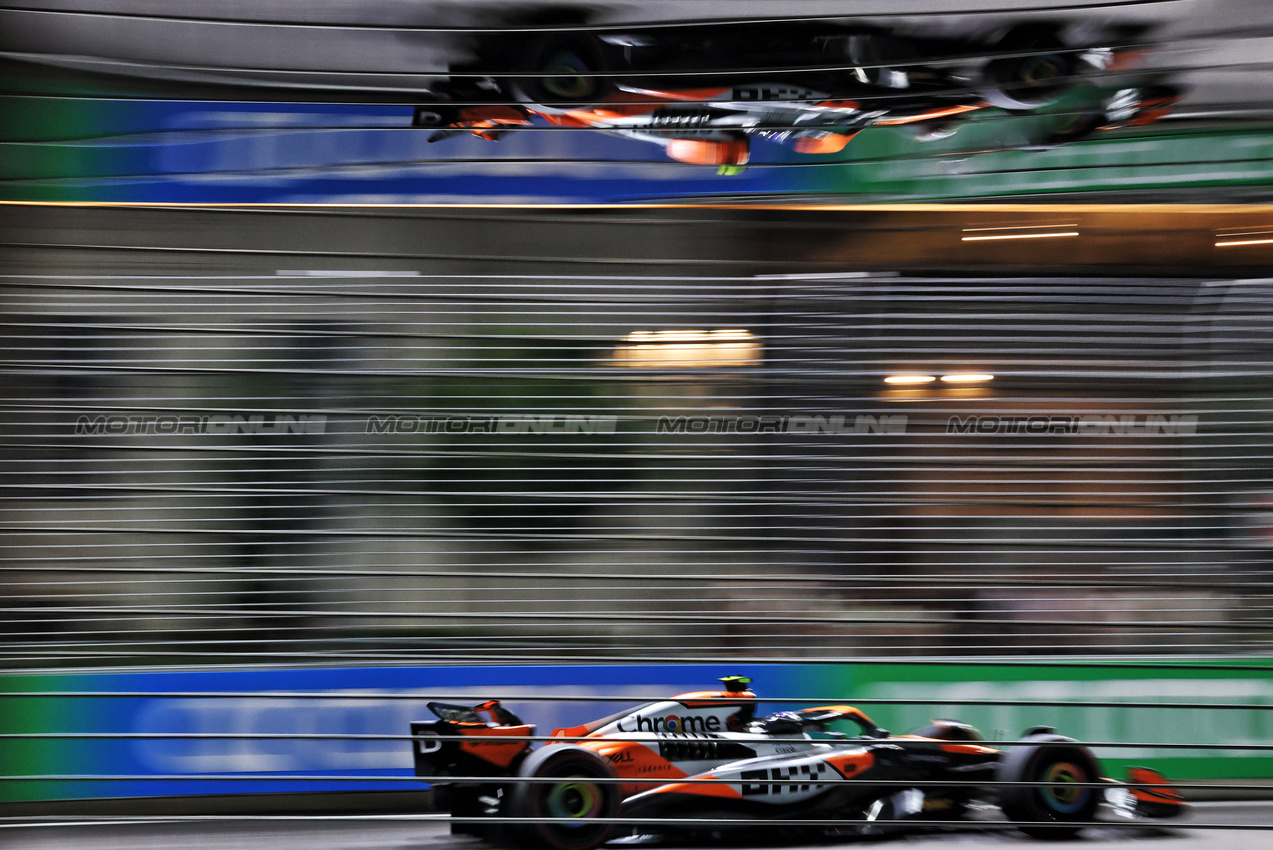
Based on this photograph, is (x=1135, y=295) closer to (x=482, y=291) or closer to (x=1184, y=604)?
(x=1184, y=604)

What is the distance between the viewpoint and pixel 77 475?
2203mm

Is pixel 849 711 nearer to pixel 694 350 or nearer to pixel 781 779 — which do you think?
pixel 781 779

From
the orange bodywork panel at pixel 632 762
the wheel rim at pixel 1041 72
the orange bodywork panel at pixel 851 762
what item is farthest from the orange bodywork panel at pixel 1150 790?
the wheel rim at pixel 1041 72

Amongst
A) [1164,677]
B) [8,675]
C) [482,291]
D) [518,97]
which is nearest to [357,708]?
[8,675]

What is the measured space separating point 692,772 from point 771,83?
165 cm

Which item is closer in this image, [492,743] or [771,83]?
[492,743]

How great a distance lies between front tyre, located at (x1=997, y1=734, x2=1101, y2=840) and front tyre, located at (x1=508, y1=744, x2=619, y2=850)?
3.06 feet

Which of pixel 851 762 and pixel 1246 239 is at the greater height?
pixel 1246 239

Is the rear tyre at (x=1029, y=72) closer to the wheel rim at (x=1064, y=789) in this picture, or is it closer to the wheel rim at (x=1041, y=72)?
the wheel rim at (x=1041, y=72)

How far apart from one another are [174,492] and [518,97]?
1.24 metres

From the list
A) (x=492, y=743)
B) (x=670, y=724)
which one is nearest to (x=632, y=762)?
(x=670, y=724)

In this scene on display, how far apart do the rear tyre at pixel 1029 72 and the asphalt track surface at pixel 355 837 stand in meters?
1.73

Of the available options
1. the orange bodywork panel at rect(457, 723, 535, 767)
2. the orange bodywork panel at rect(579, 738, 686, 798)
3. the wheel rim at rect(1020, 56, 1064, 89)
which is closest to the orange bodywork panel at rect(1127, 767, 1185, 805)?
the orange bodywork panel at rect(579, 738, 686, 798)

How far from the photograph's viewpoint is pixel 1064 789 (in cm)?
221
